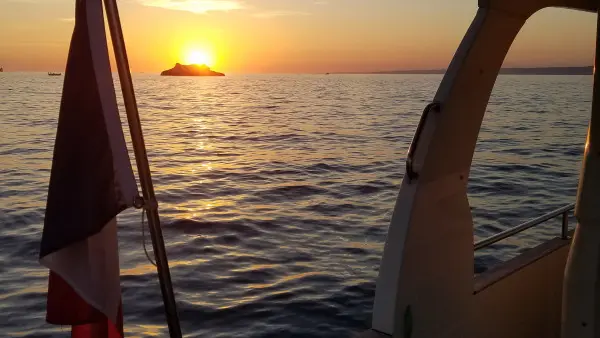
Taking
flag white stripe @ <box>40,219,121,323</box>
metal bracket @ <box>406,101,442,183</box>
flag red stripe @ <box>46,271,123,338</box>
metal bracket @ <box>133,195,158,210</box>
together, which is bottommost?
flag red stripe @ <box>46,271,123,338</box>

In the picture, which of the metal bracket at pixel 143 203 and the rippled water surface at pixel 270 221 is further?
the rippled water surface at pixel 270 221

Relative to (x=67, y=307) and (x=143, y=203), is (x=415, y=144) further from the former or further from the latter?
(x=67, y=307)

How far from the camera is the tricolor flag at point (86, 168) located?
9.15 feet

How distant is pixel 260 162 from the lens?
26.2 m

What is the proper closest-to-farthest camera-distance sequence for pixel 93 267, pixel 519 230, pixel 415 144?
pixel 93 267
pixel 415 144
pixel 519 230

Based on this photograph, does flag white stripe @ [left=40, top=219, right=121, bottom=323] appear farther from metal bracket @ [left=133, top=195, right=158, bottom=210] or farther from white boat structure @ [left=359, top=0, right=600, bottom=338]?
white boat structure @ [left=359, top=0, right=600, bottom=338]

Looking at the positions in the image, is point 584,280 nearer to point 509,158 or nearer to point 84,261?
point 84,261

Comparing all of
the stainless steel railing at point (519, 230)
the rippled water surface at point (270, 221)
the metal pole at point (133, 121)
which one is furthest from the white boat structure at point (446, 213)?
the rippled water surface at point (270, 221)

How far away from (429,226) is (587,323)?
0.92 meters

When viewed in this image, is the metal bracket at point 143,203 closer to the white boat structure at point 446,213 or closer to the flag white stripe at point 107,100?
the flag white stripe at point 107,100

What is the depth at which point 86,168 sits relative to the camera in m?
2.82

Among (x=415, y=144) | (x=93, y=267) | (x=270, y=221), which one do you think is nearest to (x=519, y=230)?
(x=415, y=144)

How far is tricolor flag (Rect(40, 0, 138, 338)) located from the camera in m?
2.79

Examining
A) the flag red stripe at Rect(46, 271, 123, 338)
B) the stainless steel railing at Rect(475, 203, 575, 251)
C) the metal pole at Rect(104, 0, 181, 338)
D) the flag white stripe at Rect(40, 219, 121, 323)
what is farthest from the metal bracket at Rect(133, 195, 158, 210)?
the stainless steel railing at Rect(475, 203, 575, 251)
